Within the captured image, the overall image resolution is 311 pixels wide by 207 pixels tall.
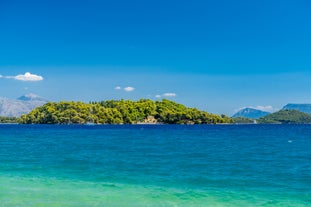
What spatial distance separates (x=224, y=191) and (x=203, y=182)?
11.2 feet

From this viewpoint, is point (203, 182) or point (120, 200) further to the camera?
point (203, 182)

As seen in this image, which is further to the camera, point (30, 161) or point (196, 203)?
point (30, 161)

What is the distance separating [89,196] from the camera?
71.3 feet

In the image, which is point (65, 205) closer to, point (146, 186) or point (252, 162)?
point (146, 186)

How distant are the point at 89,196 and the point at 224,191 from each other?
8730mm

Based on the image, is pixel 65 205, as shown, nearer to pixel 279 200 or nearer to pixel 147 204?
pixel 147 204

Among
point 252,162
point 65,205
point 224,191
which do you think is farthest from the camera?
point 252,162

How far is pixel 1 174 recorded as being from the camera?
30828mm

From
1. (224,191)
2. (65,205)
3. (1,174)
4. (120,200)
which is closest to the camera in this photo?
(65,205)

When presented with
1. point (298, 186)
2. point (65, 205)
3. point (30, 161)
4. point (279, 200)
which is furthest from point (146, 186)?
point (30, 161)

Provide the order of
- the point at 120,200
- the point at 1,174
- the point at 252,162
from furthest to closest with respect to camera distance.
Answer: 1. the point at 252,162
2. the point at 1,174
3. the point at 120,200

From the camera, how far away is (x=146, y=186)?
25391 millimetres

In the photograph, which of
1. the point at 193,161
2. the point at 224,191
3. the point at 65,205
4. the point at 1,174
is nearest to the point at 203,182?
the point at 224,191

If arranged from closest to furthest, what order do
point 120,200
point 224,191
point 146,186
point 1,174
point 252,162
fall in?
1. point 120,200
2. point 224,191
3. point 146,186
4. point 1,174
5. point 252,162
